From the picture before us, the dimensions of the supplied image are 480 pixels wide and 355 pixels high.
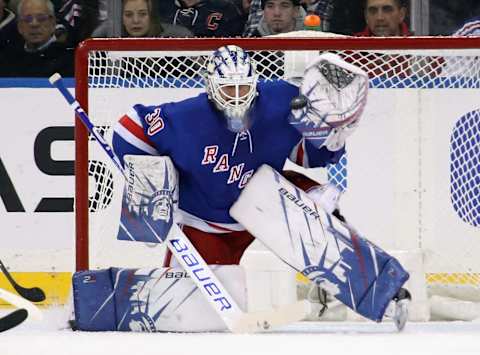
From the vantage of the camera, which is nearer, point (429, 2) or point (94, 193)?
point (94, 193)

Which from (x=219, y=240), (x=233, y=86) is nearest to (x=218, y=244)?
(x=219, y=240)

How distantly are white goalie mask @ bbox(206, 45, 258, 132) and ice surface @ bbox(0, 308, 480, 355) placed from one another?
58 centimetres

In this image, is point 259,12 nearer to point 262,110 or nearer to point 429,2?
point 429,2

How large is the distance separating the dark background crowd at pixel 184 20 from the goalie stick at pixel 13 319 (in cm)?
184

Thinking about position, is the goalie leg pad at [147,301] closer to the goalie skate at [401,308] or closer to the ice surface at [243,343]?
the ice surface at [243,343]

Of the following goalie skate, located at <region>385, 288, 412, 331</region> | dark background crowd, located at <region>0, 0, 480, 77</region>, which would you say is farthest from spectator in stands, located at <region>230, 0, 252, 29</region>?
goalie skate, located at <region>385, 288, 412, 331</region>

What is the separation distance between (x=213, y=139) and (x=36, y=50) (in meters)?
1.73

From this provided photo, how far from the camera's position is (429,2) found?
17.7ft

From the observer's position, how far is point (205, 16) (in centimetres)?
551

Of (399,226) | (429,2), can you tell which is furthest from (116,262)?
(429,2)

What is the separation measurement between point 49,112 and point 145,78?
55 centimetres

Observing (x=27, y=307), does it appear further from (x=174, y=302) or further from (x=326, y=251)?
(x=326, y=251)

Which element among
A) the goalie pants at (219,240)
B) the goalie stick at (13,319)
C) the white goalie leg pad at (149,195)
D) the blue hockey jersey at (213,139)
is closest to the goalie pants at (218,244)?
the goalie pants at (219,240)

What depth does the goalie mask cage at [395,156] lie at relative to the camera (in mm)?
4762
